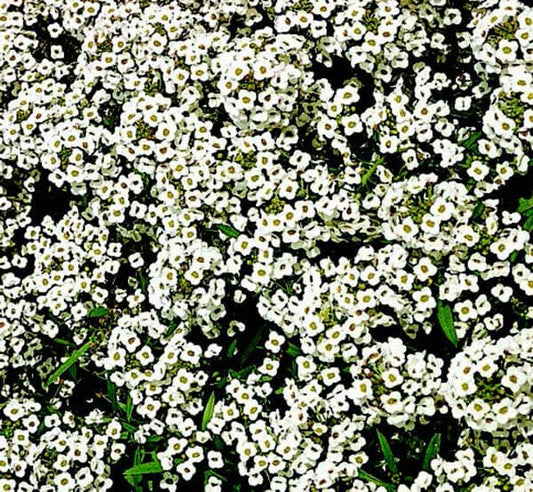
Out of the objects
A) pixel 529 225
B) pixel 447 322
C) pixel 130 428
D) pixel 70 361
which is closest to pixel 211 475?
pixel 130 428

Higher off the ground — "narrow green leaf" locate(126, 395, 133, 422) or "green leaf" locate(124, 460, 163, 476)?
"narrow green leaf" locate(126, 395, 133, 422)

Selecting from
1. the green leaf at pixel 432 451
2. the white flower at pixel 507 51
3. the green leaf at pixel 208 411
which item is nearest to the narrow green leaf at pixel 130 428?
the green leaf at pixel 208 411

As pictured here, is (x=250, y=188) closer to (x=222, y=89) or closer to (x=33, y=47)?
(x=222, y=89)

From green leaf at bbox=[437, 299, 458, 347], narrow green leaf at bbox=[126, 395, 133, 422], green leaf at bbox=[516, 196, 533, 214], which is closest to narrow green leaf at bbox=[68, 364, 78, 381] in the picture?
narrow green leaf at bbox=[126, 395, 133, 422]

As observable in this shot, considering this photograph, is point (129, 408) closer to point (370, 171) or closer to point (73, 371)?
point (73, 371)

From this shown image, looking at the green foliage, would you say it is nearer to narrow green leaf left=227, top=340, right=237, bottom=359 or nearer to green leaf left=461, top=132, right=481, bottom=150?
narrow green leaf left=227, top=340, right=237, bottom=359

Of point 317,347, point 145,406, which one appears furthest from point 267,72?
point 145,406
